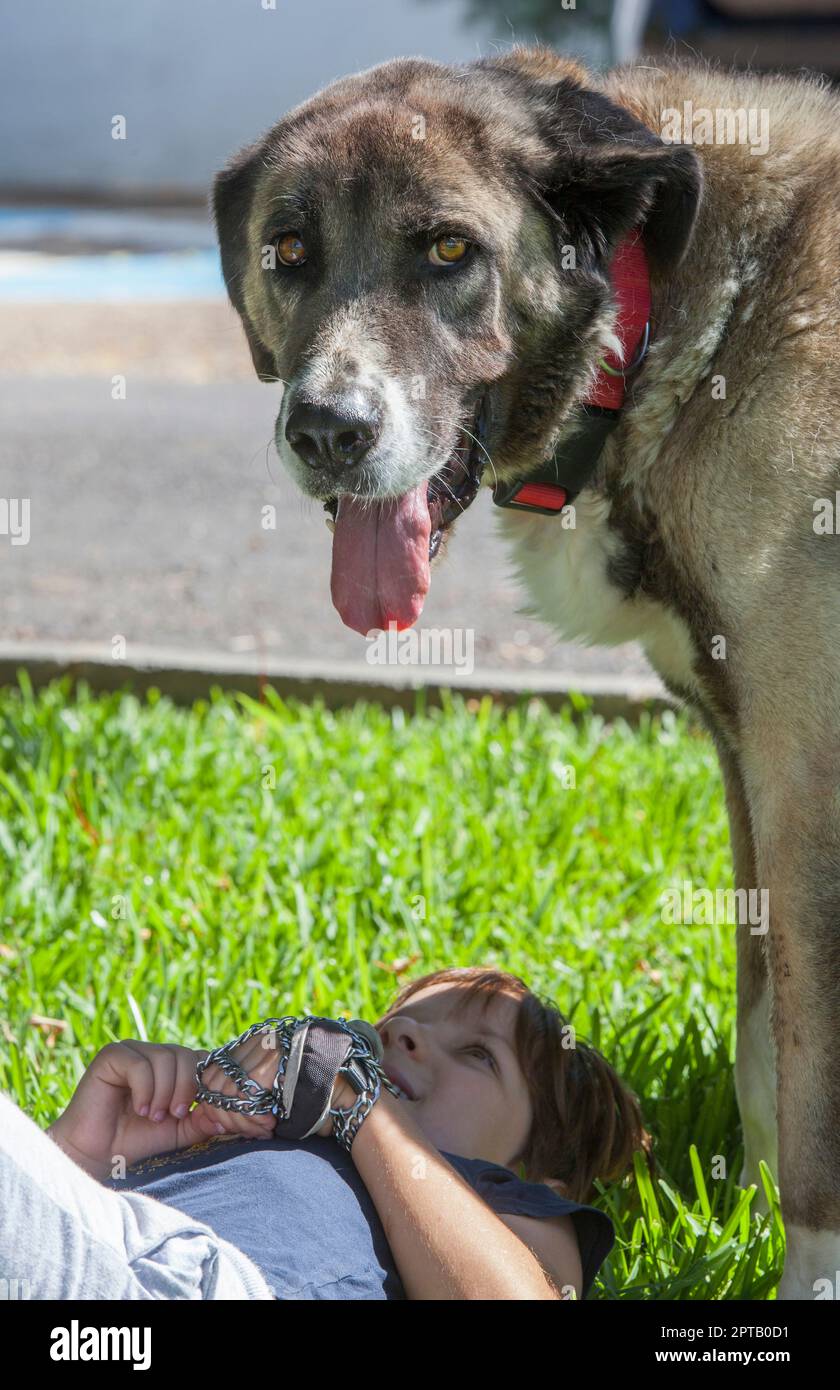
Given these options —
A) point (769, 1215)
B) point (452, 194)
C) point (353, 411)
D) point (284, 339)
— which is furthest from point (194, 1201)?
point (452, 194)

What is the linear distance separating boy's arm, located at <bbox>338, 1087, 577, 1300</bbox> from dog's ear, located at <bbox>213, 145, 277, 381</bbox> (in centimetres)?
148

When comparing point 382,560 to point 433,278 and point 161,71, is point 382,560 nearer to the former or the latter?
point 433,278

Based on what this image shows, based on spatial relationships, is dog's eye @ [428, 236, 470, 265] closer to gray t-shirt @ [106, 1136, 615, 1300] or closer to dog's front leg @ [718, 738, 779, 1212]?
dog's front leg @ [718, 738, 779, 1212]

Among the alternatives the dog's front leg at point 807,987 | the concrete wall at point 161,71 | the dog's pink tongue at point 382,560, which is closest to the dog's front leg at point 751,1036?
the dog's front leg at point 807,987

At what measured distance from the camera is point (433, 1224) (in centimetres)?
229

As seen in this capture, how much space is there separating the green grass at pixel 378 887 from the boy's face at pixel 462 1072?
0.97 ft

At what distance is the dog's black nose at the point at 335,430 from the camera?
8.39 feet

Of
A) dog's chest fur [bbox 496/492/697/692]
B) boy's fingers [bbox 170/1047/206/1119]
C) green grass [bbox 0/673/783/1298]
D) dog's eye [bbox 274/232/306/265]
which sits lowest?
green grass [bbox 0/673/783/1298]

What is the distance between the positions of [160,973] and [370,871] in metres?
0.69

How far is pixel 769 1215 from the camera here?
2820 millimetres

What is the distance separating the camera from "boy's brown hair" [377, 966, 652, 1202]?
2.77 metres

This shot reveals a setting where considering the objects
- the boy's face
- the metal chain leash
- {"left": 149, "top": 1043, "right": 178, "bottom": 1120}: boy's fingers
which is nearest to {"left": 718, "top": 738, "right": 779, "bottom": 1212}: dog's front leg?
the boy's face

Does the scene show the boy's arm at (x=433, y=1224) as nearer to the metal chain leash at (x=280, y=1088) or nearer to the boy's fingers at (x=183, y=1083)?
the metal chain leash at (x=280, y=1088)

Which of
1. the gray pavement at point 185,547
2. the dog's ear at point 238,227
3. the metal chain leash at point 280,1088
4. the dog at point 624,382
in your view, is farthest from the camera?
the gray pavement at point 185,547
